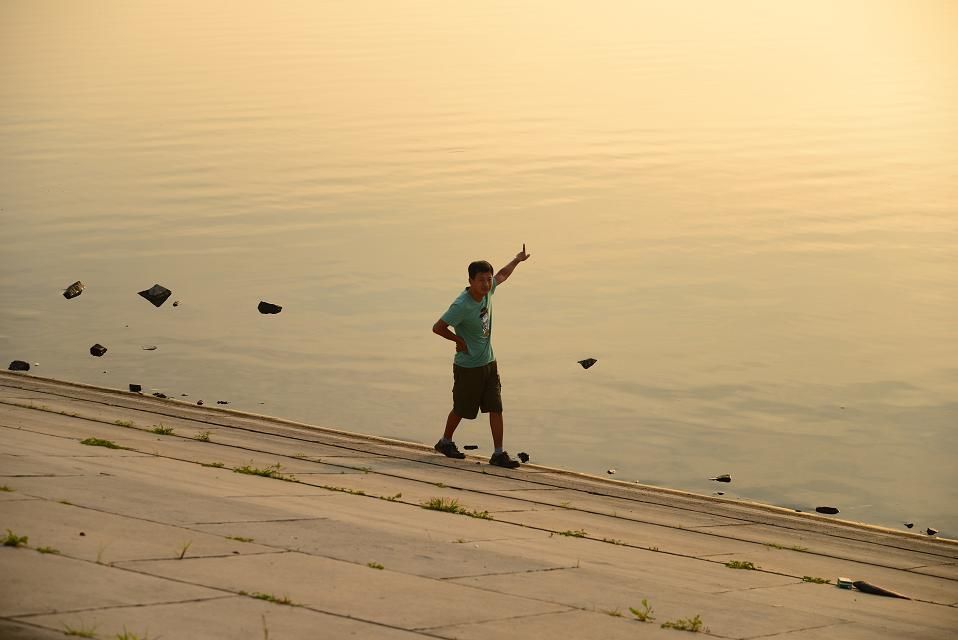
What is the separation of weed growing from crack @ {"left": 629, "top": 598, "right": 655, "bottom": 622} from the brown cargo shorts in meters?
5.15

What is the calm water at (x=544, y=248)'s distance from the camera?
56.7ft

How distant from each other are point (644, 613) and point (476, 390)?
535cm

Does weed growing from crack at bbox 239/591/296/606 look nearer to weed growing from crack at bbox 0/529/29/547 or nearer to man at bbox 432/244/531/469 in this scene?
weed growing from crack at bbox 0/529/29/547

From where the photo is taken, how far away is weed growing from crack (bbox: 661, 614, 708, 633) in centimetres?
774

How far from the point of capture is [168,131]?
134 feet

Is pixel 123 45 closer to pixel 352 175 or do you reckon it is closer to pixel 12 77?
pixel 12 77

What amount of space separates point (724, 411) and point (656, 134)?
23.8m

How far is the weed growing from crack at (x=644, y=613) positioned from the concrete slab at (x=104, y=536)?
2.21m

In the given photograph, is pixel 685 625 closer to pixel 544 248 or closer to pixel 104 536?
pixel 104 536

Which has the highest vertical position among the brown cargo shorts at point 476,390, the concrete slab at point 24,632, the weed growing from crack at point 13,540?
the brown cargo shorts at point 476,390

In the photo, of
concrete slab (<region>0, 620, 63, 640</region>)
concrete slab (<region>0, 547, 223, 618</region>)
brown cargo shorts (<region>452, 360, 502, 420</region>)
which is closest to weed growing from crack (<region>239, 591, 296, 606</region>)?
concrete slab (<region>0, 547, 223, 618</region>)

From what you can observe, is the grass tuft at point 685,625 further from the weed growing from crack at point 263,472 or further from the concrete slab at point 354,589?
the weed growing from crack at point 263,472

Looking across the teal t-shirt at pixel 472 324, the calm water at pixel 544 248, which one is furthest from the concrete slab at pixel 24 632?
the calm water at pixel 544 248

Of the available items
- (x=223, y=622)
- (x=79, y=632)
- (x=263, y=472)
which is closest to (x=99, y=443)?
(x=263, y=472)
